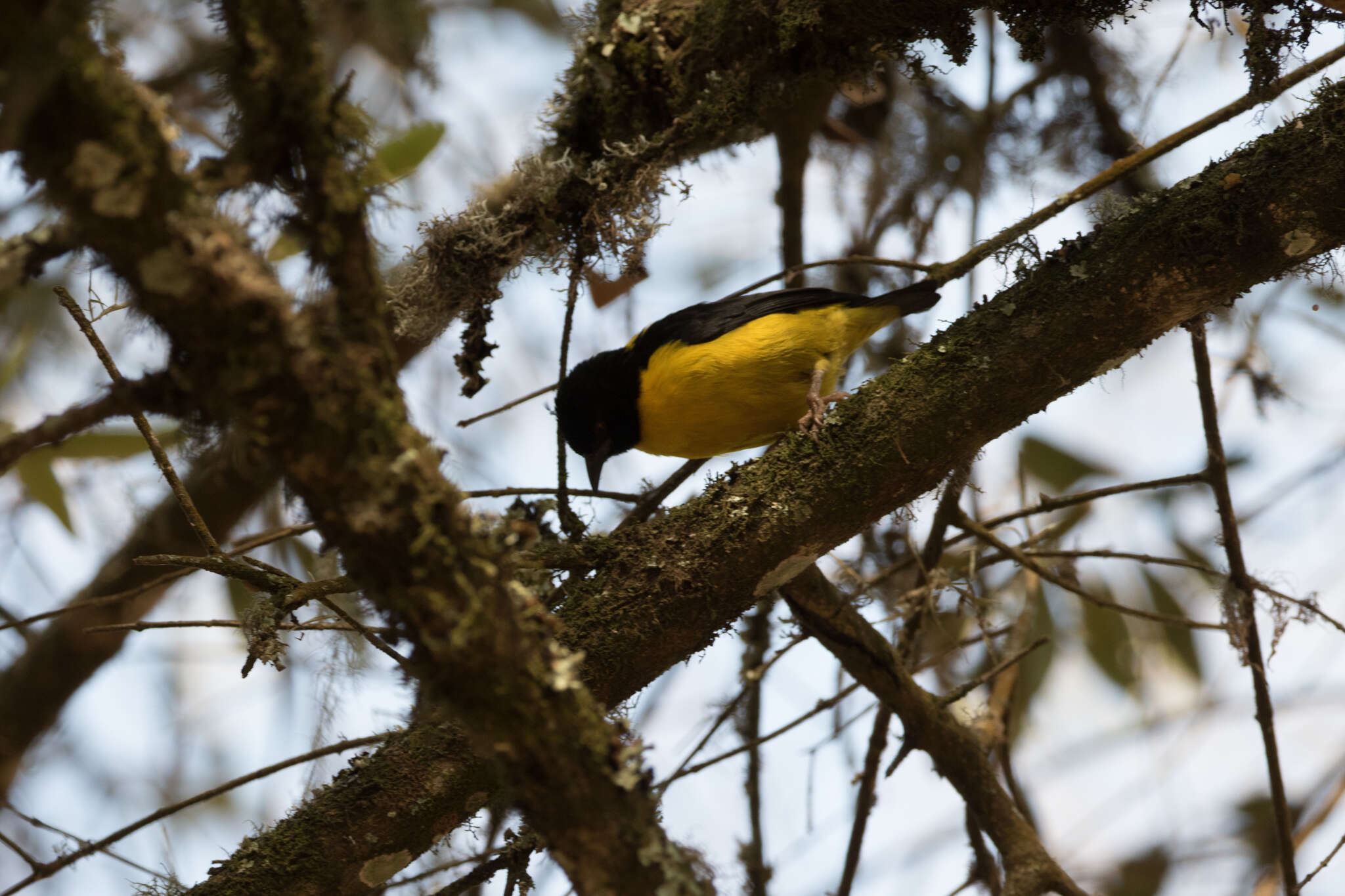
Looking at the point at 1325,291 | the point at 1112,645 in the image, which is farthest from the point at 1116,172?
the point at 1112,645

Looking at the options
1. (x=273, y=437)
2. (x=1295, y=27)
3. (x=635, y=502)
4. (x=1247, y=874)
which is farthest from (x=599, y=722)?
(x=1247, y=874)

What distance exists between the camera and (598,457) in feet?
13.6

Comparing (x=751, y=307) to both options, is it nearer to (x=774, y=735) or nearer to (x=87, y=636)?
(x=774, y=735)

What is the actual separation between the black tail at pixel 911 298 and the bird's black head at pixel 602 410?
985 mm

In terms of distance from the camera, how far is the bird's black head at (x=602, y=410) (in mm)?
4082

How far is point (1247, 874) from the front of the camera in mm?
4434

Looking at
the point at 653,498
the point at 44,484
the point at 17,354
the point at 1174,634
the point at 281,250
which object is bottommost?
the point at 1174,634

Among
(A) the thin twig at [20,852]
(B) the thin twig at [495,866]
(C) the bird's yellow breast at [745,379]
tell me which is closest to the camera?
(B) the thin twig at [495,866]

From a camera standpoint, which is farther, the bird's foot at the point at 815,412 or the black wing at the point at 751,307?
the black wing at the point at 751,307

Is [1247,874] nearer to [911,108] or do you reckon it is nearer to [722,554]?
[722,554]

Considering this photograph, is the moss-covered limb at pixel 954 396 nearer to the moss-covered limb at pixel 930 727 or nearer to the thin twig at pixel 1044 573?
the moss-covered limb at pixel 930 727

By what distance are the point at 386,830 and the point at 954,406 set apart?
1.68 metres

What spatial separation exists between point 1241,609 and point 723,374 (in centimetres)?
181

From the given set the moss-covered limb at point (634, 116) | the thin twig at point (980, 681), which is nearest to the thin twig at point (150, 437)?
the moss-covered limb at point (634, 116)
